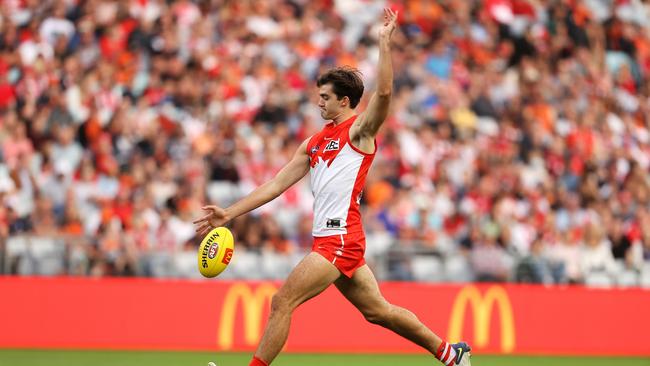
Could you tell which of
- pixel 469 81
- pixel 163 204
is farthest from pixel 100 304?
pixel 469 81

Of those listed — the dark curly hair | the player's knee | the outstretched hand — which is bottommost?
the player's knee

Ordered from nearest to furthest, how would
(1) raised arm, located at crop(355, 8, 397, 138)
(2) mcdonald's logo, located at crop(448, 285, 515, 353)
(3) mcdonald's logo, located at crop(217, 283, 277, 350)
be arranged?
1. (1) raised arm, located at crop(355, 8, 397, 138)
2. (3) mcdonald's logo, located at crop(217, 283, 277, 350)
3. (2) mcdonald's logo, located at crop(448, 285, 515, 353)

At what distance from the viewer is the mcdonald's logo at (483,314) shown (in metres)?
17.2

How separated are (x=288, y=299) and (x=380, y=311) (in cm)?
79

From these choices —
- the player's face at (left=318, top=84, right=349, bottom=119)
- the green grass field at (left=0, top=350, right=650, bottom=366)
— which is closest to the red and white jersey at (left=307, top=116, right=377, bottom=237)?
the player's face at (left=318, top=84, right=349, bottom=119)

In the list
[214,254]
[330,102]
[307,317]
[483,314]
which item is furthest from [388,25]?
[483,314]

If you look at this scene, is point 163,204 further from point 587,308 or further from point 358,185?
point 358,185

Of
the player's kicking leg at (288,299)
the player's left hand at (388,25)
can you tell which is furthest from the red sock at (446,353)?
the player's left hand at (388,25)

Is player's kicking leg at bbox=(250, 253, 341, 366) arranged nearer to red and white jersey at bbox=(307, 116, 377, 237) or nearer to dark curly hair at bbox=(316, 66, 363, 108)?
red and white jersey at bbox=(307, 116, 377, 237)

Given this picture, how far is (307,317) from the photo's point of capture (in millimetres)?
16719

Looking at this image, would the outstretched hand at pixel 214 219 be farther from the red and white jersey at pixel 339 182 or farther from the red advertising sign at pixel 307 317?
the red advertising sign at pixel 307 317

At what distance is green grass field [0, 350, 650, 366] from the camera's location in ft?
45.2

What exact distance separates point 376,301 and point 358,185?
0.90 m

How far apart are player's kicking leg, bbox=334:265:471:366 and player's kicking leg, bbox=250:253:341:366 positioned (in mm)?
305
